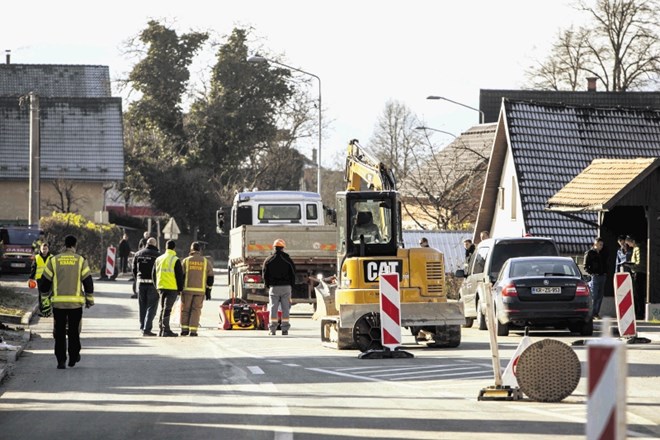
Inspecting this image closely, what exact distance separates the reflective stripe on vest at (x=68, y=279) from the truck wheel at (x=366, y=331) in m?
4.54

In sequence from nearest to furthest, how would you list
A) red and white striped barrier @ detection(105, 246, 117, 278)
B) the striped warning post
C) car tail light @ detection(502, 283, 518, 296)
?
the striped warning post < car tail light @ detection(502, 283, 518, 296) < red and white striped barrier @ detection(105, 246, 117, 278)

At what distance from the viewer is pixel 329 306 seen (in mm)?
26000

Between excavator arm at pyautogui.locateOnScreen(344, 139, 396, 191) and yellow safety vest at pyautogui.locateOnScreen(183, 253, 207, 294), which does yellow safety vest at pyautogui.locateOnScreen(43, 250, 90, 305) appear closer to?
excavator arm at pyautogui.locateOnScreen(344, 139, 396, 191)

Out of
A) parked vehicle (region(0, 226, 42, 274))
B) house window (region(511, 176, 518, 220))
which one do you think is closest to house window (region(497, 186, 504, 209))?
house window (region(511, 176, 518, 220))

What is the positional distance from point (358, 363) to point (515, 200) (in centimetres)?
2821

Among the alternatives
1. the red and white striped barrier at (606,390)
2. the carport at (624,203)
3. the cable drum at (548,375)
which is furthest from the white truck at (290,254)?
the red and white striped barrier at (606,390)

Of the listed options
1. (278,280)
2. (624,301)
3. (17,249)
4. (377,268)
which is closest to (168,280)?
(278,280)

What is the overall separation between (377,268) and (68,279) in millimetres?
5561

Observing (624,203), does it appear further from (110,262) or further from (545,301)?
(110,262)

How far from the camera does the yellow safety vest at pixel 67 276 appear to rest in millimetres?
19469

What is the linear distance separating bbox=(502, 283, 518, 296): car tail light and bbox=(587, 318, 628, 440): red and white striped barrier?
18.6 m

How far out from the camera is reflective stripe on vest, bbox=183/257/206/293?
1058 inches

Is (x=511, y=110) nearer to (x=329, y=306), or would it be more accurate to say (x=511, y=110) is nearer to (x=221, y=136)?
(x=329, y=306)

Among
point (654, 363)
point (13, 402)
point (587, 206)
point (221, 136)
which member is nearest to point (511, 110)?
point (587, 206)
